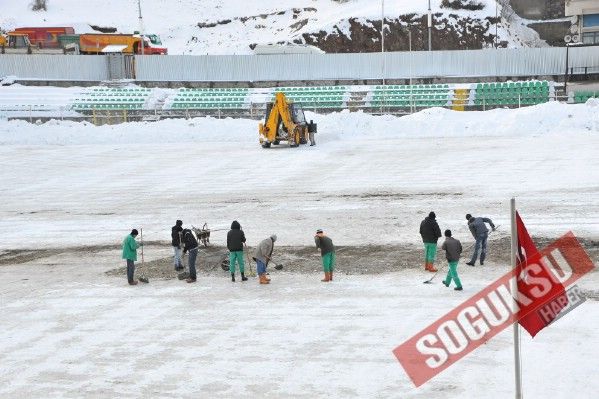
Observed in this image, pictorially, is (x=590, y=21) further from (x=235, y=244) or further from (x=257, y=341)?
(x=257, y=341)

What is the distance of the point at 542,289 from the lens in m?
14.1

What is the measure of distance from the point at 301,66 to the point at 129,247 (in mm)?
38729

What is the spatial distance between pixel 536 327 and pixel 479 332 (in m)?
4.10

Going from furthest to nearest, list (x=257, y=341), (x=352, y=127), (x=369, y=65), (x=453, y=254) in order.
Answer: (x=369, y=65) → (x=352, y=127) → (x=453, y=254) → (x=257, y=341)

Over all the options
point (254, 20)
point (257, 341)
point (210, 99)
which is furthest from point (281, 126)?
point (254, 20)

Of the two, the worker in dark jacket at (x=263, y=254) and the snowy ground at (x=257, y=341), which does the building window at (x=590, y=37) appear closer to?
the snowy ground at (x=257, y=341)

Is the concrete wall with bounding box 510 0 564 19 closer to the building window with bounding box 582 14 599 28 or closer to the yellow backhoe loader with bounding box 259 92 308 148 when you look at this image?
the building window with bounding box 582 14 599 28

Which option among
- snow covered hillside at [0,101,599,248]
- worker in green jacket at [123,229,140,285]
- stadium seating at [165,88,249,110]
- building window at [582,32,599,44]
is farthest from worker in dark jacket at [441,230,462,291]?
building window at [582,32,599,44]

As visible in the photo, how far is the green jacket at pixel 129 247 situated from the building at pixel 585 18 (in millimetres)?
48369

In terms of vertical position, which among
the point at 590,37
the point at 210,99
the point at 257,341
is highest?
the point at 590,37

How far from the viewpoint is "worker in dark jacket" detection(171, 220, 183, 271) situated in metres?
19.8

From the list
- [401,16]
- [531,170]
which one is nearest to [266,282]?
[531,170]

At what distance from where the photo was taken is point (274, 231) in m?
24.5

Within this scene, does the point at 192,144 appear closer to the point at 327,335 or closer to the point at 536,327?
A: the point at 327,335
